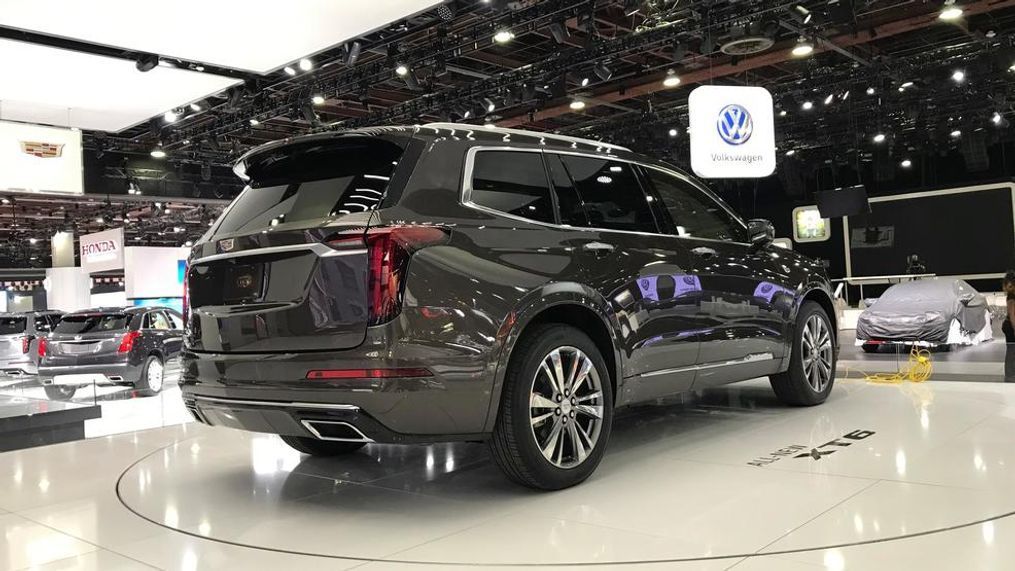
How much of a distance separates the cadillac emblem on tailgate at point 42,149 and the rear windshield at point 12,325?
10.2 ft

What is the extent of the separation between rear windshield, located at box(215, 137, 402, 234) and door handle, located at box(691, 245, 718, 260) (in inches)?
74.3

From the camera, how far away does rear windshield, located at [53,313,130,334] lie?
9.93 m

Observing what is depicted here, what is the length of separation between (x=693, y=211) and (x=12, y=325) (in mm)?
12495

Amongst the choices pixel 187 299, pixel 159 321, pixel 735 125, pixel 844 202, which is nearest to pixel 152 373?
pixel 159 321

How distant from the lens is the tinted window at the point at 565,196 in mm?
3713

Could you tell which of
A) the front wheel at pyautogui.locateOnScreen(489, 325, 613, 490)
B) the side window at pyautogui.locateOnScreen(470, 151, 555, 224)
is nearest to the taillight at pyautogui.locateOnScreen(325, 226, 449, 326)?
the side window at pyautogui.locateOnScreen(470, 151, 555, 224)

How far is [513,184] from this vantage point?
3.56 m

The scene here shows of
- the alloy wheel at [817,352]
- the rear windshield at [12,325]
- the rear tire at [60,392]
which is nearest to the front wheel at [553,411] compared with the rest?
the alloy wheel at [817,352]

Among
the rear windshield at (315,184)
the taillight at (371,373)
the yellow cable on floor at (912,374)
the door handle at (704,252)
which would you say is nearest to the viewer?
the taillight at (371,373)

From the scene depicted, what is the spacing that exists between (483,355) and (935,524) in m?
1.73

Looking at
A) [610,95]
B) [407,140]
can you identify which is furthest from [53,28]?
[610,95]

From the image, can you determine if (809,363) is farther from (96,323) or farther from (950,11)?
(96,323)

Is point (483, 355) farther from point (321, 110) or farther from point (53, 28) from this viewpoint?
point (321, 110)

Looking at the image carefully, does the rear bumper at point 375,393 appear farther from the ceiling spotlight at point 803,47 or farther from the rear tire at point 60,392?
the ceiling spotlight at point 803,47
